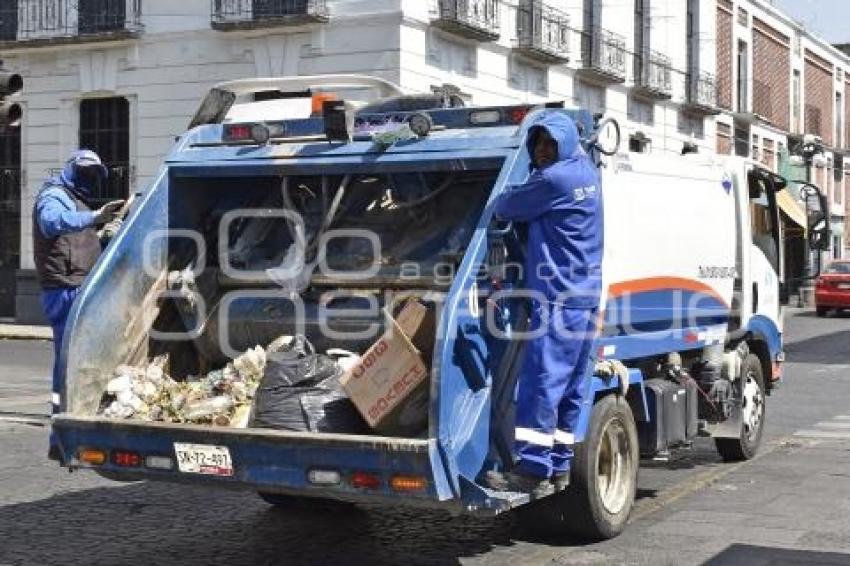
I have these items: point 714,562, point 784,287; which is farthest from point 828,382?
point 714,562

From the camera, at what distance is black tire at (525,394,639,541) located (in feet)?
21.1

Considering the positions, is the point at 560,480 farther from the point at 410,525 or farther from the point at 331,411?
the point at 410,525

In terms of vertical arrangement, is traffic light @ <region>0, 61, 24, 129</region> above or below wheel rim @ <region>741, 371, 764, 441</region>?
above

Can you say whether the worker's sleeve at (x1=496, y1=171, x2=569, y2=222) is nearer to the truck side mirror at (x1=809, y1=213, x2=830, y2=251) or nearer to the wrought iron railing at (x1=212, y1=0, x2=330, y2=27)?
the truck side mirror at (x1=809, y1=213, x2=830, y2=251)

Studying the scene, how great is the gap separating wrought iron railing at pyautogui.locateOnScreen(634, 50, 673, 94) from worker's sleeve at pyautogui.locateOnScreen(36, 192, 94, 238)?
26.4 meters

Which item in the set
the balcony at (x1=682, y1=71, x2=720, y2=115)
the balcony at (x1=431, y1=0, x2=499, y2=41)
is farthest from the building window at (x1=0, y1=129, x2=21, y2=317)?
the balcony at (x1=682, y1=71, x2=720, y2=115)

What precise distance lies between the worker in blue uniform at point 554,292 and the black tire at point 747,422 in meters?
3.56

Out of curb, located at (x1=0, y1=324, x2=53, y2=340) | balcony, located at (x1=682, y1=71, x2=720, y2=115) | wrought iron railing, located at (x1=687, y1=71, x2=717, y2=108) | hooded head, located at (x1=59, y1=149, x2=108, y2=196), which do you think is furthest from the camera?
wrought iron railing, located at (x1=687, y1=71, x2=717, y2=108)

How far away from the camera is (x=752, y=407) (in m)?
9.46

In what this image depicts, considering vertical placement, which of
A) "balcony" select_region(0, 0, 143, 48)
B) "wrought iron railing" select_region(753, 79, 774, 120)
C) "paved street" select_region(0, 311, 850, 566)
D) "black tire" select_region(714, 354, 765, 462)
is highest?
"wrought iron railing" select_region(753, 79, 774, 120)

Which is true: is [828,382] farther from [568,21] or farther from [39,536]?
[568,21]

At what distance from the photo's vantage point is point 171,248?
6891mm

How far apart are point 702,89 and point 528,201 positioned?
32690 mm

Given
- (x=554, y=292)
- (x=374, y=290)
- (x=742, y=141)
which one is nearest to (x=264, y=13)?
(x=374, y=290)
